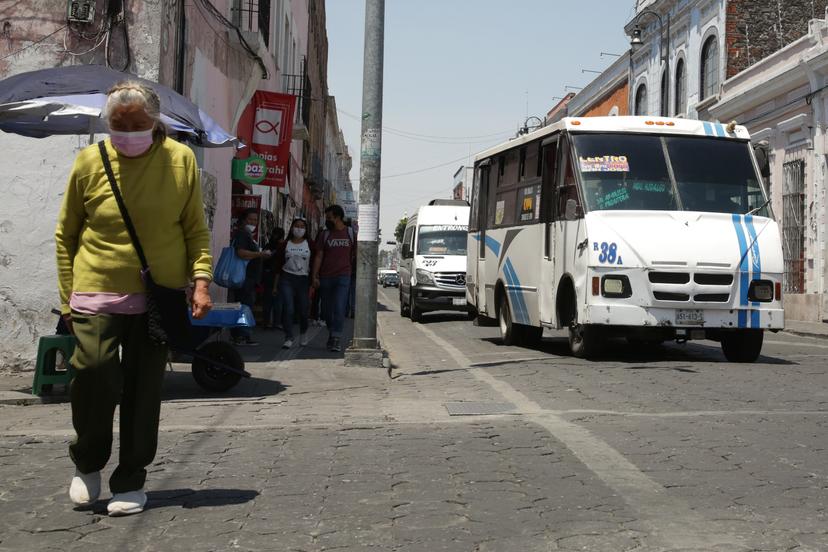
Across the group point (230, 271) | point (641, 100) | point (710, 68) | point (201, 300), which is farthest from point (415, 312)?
point (641, 100)

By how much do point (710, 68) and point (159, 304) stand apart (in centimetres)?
3254

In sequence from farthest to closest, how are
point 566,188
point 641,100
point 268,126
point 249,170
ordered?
point 641,100 → point 268,126 → point 249,170 → point 566,188

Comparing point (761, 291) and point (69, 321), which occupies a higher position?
point (761, 291)

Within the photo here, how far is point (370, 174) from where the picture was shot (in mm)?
11500

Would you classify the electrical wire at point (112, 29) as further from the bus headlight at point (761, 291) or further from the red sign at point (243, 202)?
the red sign at point (243, 202)

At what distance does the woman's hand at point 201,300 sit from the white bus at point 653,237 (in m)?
7.65

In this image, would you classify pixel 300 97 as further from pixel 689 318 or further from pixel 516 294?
pixel 689 318

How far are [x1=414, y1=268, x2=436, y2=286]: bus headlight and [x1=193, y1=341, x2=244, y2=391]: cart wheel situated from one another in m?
14.3

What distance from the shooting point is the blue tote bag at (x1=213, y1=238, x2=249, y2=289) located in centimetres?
1223

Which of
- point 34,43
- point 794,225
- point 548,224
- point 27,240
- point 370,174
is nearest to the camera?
point 27,240

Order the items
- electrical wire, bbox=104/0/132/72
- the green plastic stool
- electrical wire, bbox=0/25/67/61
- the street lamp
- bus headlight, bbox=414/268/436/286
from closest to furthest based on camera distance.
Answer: the green plastic stool → electrical wire, bbox=0/25/67/61 → electrical wire, bbox=104/0/132/72 → bus headlight, bbox=414/268/436/286 → the street lamp

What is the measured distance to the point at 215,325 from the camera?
27.9 ft

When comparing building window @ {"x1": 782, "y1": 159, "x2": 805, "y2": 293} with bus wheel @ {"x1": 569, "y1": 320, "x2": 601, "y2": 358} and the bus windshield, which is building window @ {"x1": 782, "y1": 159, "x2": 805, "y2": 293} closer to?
the bus windshield

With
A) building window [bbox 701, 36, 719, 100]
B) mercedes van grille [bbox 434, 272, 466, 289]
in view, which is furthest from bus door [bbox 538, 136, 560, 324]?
building window [bbox 701, 36, 719, 100]
